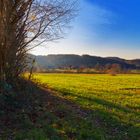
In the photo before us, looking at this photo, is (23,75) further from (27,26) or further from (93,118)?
(93,118)

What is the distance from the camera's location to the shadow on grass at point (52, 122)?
10702mm

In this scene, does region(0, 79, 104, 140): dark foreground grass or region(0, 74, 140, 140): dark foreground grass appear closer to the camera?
region(0, 79, 104, 140): dark foreground grass

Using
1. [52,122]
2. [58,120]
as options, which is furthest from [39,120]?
[58,120]

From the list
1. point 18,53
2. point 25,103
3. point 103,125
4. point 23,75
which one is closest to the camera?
point 103,125

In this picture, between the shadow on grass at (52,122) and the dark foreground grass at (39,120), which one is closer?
the dark foreground grass at (39,120)

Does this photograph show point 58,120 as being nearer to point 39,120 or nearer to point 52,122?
point 52,122

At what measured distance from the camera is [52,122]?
11961 millimetres

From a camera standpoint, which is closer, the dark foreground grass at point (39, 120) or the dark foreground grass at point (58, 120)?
the dark foreground grass at point (39, 120)

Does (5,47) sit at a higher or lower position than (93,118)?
higher

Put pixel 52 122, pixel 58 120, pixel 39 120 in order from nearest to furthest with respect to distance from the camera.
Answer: pixel 52 122, pixel 39 120, pixel 58 120

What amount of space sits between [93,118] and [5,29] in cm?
484

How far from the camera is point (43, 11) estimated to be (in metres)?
17.1

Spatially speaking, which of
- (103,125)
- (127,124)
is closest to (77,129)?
(103,125)

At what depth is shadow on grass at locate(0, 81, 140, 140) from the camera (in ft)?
35.1
